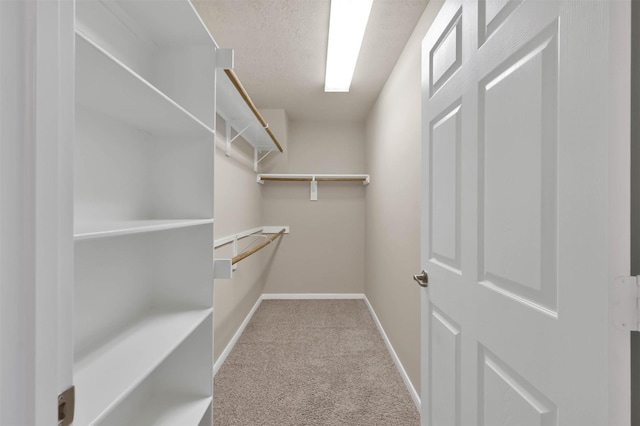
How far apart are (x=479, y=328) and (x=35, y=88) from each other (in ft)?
3.52

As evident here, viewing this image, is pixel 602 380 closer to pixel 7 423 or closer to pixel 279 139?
pixel 7 423

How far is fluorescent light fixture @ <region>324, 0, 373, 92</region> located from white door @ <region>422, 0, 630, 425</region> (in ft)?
2.22

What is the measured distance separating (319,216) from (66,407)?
3.54m

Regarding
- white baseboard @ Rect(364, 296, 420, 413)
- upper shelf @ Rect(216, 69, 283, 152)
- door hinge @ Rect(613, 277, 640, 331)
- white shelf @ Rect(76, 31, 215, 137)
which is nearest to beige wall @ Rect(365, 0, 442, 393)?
→ white baseboard @ Rect(364, 296, 420, 413)

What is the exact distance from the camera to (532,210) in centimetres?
70

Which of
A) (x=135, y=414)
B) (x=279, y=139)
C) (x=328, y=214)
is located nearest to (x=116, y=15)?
(x=135, y=414)

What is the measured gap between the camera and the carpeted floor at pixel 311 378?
179cm

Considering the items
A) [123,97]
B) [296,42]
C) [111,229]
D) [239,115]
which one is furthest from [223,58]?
[239,115]

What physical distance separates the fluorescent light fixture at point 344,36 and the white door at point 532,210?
0.68 m

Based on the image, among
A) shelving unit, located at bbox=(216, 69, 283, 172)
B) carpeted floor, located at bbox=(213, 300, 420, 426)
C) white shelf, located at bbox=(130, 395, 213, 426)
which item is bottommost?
carpeted floor, located at bbox=(213, 300, 420, 426)

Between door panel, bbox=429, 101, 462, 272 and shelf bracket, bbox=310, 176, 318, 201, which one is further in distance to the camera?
shelf bracket, bbox=310, 176, 318, 201

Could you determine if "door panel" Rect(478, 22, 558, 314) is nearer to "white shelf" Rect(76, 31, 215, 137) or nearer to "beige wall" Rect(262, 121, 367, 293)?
"white shelf" Rect(76, 31, 215, 137)

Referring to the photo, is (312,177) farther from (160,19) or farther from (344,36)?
(160,19)

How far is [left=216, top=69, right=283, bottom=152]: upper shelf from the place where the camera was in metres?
1.76
